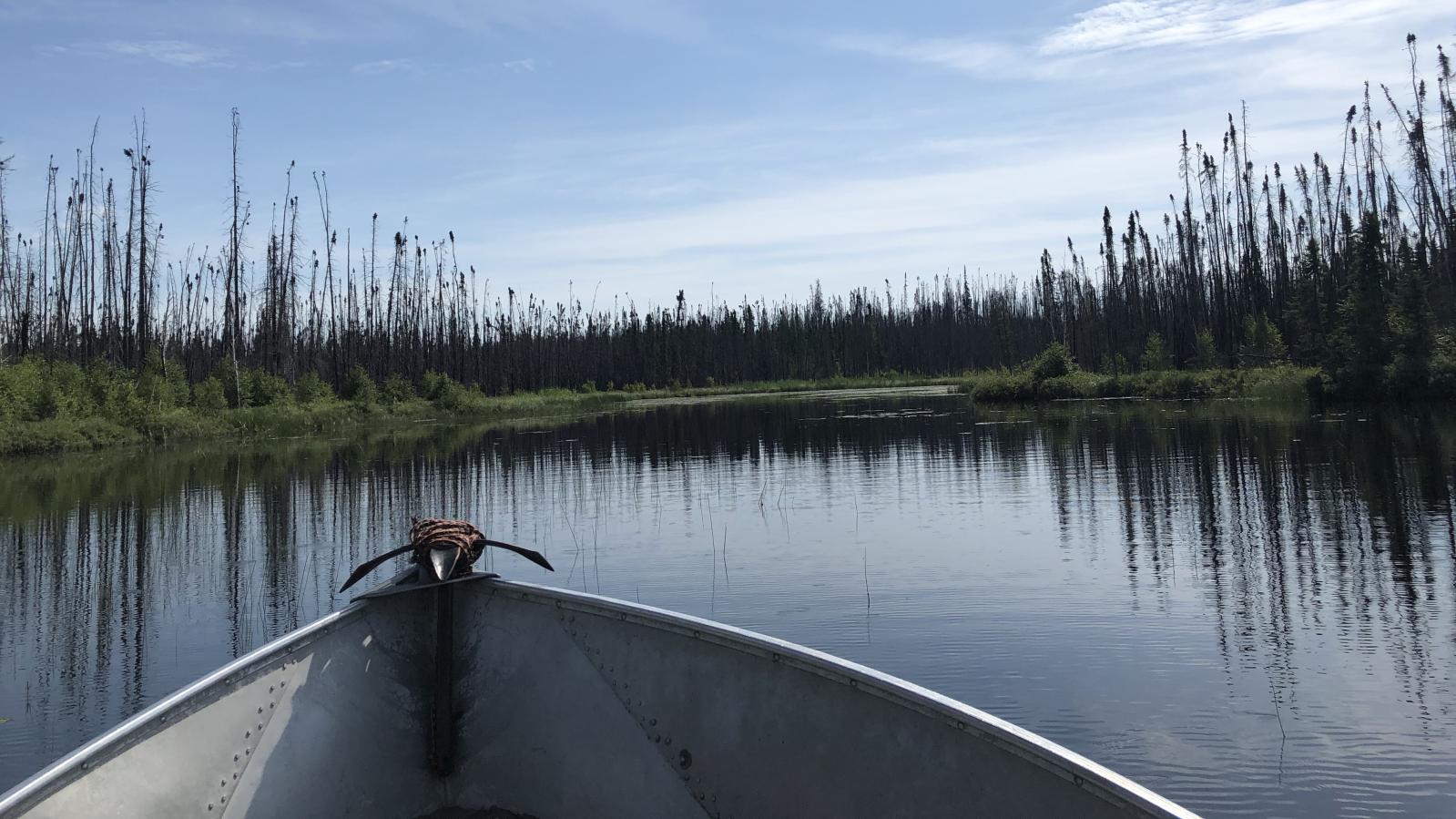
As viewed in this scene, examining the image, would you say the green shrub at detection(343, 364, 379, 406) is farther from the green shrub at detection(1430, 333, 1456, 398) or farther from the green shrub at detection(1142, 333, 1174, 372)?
the green shrub at detection(1430, 333, 1456, 398)

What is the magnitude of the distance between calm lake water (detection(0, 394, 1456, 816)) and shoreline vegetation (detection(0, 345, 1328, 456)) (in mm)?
7099

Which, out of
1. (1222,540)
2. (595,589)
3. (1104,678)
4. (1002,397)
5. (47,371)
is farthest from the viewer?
(1002,397)

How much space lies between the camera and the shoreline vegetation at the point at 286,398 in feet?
104

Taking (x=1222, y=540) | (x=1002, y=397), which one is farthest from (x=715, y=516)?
(x=1002, y=397)

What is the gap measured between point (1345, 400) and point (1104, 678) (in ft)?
110

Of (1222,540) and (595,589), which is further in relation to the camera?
(1222,540)

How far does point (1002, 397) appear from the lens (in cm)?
5022

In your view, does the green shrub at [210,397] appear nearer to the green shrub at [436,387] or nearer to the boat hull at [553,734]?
the green shrub at [436,387]

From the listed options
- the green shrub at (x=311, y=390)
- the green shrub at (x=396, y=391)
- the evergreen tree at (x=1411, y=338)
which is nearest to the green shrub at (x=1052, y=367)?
the evergreen tree at (x=1411, y=338)

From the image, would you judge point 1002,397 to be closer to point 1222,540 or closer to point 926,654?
point 1222,540

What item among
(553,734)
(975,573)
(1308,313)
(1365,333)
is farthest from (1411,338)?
(553,734)

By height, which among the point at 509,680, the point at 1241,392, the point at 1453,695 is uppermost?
the point at 1241,392

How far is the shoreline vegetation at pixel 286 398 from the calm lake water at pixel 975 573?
710cm

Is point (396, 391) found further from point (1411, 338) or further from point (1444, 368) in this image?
point (1444, 368)
